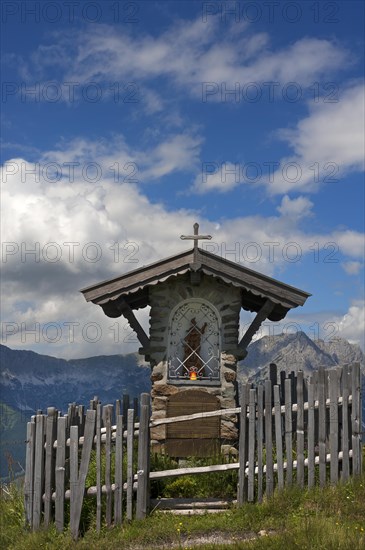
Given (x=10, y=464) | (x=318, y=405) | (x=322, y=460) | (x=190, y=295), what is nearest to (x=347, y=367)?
(x=318, y=405)

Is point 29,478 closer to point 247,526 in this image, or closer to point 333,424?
point 247,526

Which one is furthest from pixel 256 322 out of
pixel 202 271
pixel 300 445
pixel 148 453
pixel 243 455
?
pixel 148 453

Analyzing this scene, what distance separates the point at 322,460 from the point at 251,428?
1.36 meters

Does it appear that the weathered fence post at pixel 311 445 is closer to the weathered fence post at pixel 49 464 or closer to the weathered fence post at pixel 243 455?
the weathered fence post at pixel 243 455

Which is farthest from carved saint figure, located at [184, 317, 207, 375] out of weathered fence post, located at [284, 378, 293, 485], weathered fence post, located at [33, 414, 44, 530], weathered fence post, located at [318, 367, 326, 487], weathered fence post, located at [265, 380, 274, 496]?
weathered fence post, located at [33, 414, 44, 530]

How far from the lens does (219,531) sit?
31.6ft

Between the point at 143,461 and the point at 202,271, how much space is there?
191 inches

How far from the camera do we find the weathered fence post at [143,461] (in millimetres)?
10305

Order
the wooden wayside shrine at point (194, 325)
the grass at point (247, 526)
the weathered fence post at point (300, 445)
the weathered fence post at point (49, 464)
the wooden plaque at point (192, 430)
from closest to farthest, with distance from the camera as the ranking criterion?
the grass at point (247, 526) < the weathered fence post at point (49, 464) < the weathered fence post at point (300, 445) < the wooden plaque at point (192, 430) < the wooden wayside shrine at point (194, 325)

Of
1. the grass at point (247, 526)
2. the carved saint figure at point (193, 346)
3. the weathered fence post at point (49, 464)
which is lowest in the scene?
the grass at point (247, 526)

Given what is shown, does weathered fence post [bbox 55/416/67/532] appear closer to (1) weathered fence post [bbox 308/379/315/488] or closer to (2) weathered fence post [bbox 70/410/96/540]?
(2) weathered fence post [bbox 70/410/96/540]

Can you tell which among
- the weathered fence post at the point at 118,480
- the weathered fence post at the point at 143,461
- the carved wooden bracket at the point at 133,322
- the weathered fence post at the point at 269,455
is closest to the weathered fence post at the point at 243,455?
the weathered fence post at the point at 269,455

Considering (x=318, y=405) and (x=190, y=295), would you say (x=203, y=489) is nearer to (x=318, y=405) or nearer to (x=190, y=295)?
(x=318, y=405)

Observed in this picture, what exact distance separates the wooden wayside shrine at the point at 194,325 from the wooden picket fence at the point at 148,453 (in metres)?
2.47
